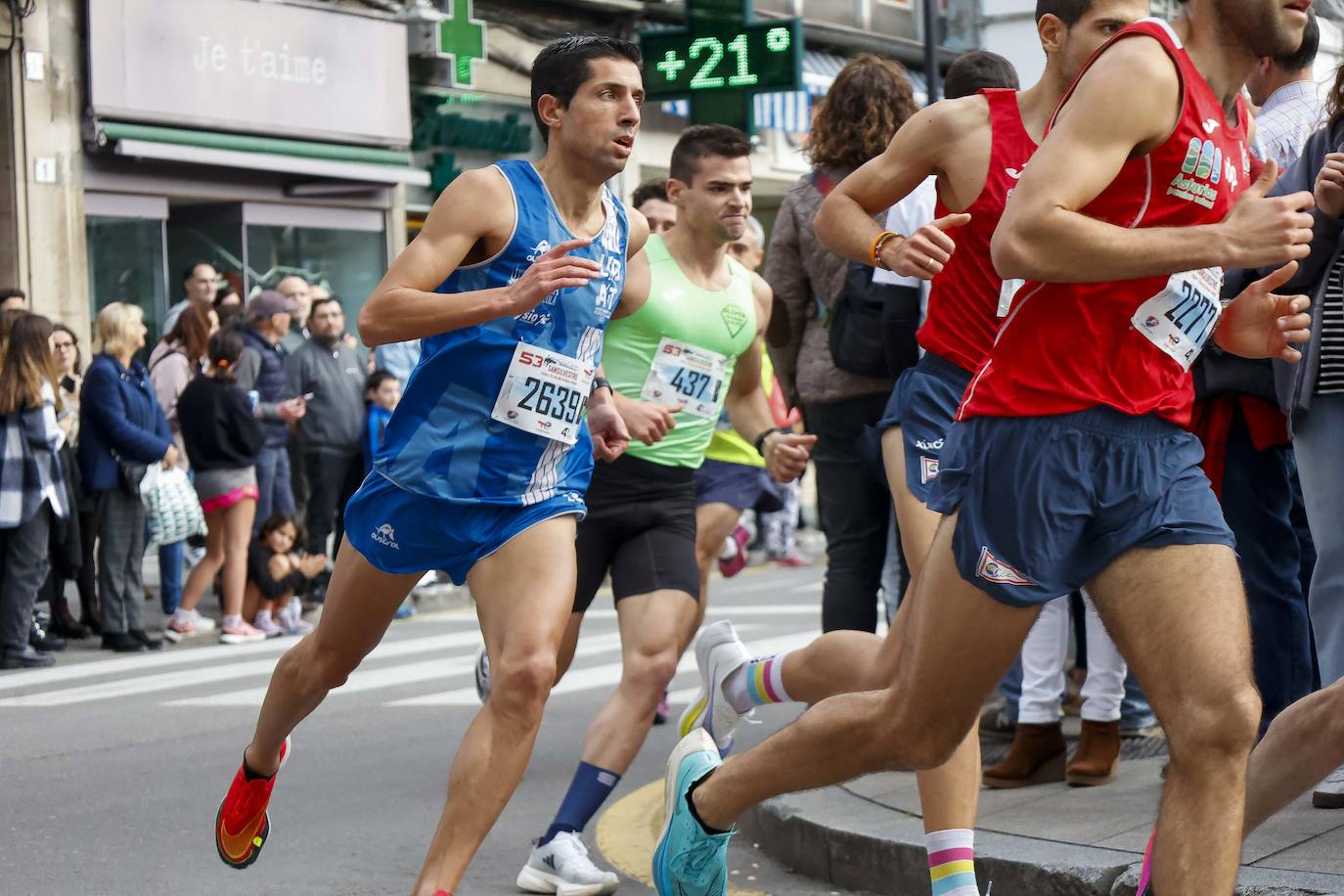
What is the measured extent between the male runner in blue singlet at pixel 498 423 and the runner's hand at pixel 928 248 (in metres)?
0.74

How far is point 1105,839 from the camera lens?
17.0ft

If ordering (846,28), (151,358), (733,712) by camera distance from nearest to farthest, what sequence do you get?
(733,712) → (151,358) → (846,28)

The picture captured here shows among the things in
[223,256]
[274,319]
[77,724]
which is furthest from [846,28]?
[77,724]

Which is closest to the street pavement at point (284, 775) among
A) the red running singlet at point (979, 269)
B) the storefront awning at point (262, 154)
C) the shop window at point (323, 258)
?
the red running singlet at point (979, 269)

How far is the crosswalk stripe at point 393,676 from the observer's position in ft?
31.1

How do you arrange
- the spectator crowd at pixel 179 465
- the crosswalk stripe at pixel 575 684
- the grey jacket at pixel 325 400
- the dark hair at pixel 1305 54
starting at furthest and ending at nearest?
the grey jacket at pixel 325 400 < the spectator crowd at pixel 179 465 < the crosswalk stripe at pixel 575 684 < the dark hair at pixel 1305 54

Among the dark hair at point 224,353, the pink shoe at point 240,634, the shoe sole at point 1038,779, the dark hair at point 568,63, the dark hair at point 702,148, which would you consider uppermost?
the dark hair at point 568,63

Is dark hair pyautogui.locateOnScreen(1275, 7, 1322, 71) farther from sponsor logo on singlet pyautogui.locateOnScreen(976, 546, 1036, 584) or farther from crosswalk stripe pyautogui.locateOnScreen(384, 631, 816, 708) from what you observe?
crosswalk stripe pyautogui.locateOnScreen(384, 631, 816, 708)

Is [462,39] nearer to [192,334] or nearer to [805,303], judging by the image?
[192,334]

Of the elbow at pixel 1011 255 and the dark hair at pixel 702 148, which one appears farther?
the dark hair at pixel 702 148

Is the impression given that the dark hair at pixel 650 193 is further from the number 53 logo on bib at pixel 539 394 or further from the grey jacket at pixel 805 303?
the number 53 logo on bib at pixel 539 394

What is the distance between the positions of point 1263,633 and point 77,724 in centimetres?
527

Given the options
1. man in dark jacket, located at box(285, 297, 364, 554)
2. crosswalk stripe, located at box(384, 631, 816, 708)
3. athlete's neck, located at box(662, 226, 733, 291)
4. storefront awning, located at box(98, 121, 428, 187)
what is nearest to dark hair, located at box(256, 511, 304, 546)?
man in dark jacket, located at box(285, 297, 364, 554)

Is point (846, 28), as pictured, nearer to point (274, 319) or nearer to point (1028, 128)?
point (274, 319)
